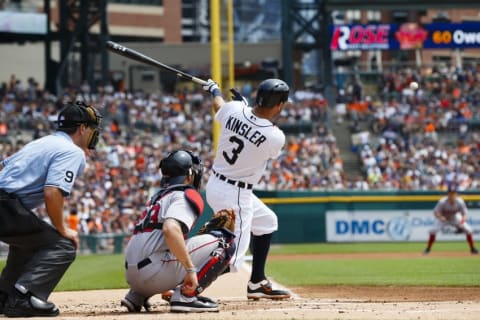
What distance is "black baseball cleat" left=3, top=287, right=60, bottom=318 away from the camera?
7176 millimetres

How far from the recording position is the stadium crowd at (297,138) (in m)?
24.8

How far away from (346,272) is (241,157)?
20.0ft

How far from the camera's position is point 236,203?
841 cm

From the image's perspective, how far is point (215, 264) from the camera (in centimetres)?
758

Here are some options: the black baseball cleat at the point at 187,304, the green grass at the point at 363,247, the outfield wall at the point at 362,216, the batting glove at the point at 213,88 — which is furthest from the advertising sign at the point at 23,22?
the black baseball cleat at the point at 187,304

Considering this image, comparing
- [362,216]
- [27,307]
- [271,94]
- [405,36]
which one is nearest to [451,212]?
[362,216]

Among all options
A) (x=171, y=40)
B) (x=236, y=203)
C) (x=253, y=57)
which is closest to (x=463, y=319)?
(x=236, y=203)

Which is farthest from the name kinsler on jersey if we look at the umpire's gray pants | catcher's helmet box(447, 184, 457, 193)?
catcher's helmet box(447, 184, 457, 193)

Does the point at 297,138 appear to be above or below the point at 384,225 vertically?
above

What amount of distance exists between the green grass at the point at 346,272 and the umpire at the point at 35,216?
4.22 metres

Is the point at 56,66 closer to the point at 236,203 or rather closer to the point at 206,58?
the point at 206,58

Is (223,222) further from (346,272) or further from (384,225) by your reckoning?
(384,225)

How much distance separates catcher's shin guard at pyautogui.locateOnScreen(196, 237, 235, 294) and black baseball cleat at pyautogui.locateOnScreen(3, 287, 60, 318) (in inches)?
41.9

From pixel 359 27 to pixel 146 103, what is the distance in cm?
677
